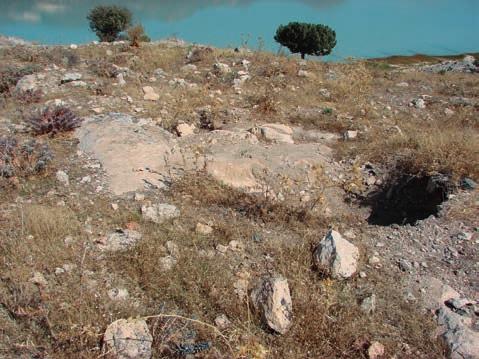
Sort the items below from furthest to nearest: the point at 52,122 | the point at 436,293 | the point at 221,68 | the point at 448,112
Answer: the point at 221,68
the point at 448,112
the point at 52,122
the point at 436,293

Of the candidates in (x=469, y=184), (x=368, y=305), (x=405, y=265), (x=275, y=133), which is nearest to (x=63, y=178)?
(x=275, y=133)

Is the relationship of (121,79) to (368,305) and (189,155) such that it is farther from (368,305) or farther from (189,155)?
(368,305)

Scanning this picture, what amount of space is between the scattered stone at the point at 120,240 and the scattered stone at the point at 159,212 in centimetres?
30

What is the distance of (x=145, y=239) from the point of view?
435 centimetres

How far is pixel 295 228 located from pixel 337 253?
2.62 ft

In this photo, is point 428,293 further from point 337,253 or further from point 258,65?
point 258,65

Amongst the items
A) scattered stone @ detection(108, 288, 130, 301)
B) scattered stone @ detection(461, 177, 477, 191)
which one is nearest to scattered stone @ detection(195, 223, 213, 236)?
scattered stone @ detection(108, 288, 130, 301)

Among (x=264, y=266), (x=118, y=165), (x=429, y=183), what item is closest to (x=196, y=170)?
(x=118, y=165)

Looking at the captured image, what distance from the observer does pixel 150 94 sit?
8.54 m

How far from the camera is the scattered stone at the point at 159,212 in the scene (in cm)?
480

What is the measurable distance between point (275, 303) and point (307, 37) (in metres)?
27.0

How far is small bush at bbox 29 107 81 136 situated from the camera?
22.1ft

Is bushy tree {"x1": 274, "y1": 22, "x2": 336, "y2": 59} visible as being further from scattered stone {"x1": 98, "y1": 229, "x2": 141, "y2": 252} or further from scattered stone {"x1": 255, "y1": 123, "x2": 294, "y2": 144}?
scattered stone {"x1": 98, "y1": 229, "x2": 141, "y2": 252}

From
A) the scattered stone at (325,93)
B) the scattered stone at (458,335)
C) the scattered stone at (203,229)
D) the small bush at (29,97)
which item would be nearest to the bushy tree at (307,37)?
the scattered stone at (325,93)
